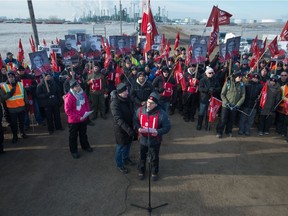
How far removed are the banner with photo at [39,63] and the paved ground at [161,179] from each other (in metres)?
2.13

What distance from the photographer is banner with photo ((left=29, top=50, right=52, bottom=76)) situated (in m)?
7.39

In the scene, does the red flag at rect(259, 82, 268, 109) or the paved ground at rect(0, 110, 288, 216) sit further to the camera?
the red flag at rect(259, 82, 268, 109)

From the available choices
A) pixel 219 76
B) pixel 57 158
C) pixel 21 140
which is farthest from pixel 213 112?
pixel 21 140

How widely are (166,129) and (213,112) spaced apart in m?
3.37

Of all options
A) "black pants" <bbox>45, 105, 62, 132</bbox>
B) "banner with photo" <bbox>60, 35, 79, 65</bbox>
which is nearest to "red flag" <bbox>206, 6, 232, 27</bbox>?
"banner with photo" <bbox>60, 35, 79, 65</bbox>

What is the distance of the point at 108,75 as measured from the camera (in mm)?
9703

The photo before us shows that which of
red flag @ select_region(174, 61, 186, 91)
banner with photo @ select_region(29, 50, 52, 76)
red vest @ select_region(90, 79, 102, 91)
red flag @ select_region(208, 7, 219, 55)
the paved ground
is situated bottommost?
the paved ground

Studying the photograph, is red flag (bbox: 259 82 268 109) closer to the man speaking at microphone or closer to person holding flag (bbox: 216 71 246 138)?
person holding flag (bbox: 216 71 246 138)

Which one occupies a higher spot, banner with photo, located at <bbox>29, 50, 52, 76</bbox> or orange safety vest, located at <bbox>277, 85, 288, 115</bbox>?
banner with photo, located at <bbox>29, 50, 52, 76</bbox>

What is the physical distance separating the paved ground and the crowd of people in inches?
18.0

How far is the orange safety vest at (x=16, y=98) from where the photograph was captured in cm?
691

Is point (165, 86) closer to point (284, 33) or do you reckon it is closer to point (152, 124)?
point (152, 124)

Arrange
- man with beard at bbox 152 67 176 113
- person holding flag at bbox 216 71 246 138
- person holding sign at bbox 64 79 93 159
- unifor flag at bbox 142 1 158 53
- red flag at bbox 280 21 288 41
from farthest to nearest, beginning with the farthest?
unifor flag at bbox 142 1 158 53 → red flag at bbox 280 21 288 41 → man with beard at bbox 152 67 176 113 → person holding flag at bbox 216 71 246 138 → person holding sign at bbox 64 79 93 159

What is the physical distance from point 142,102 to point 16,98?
3.72m
